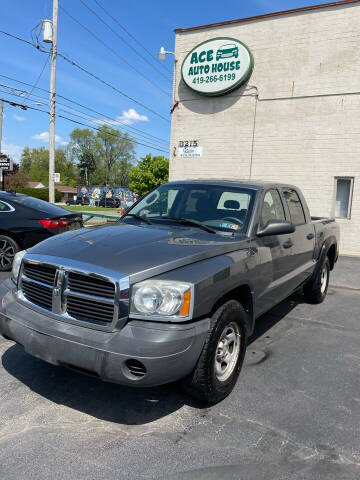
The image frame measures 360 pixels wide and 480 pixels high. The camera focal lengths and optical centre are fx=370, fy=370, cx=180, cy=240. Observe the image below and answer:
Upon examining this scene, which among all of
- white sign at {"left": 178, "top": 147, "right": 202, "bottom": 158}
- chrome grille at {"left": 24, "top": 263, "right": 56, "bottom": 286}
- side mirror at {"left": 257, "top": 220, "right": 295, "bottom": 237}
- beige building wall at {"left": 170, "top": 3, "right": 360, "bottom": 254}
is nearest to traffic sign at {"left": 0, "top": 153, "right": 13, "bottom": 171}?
white sign at {"left": 178, "top": 147, "right": 202, "bottom": 158}

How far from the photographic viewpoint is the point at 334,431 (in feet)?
8.72

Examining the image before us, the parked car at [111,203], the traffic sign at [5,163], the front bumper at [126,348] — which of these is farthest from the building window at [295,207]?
the parked car at [111,203]

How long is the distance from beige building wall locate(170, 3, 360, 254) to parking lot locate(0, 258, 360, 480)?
8788mm

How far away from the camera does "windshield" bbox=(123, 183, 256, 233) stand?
12.0ft

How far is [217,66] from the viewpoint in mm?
12539

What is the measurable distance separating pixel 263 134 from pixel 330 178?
2585 millimetres

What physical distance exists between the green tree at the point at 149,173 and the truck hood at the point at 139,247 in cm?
5308

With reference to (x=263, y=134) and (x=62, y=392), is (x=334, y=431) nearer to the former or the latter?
(x=62, y=392)

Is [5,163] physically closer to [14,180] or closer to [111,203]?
[111,203]

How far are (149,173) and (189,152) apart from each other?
144 feet

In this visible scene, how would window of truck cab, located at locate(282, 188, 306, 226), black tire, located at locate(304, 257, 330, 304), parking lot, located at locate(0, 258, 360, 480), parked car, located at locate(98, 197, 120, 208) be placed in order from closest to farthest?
parking lot, located at locate(0, 258, 360, 480)
window of truck cab, located at locate(282, 188, 306, 226)
black tire, located at locate(304, 257, 330, 304)
parked car, located at locate(98, 197, 120, 208)

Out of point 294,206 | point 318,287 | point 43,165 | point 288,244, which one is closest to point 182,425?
point 288,244

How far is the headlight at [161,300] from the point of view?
2.46m

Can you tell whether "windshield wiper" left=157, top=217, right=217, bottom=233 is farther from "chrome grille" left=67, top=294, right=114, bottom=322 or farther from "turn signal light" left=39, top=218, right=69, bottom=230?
"turn signal light" left=39, top=218, right=69, bottom=230
